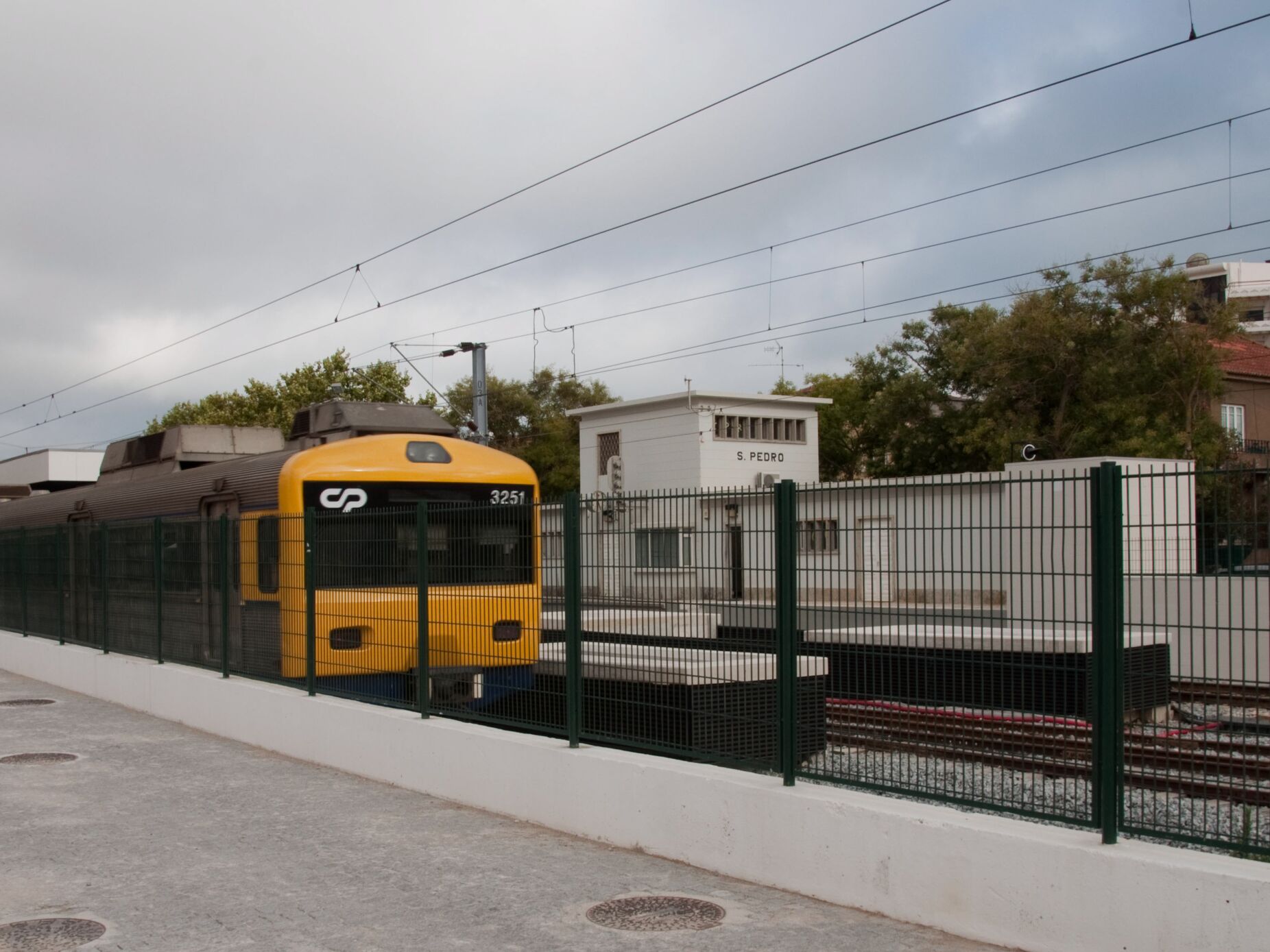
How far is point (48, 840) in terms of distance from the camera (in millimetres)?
7883

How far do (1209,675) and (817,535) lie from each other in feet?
6.63

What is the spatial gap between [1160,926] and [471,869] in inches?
145

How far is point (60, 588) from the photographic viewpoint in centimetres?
1830

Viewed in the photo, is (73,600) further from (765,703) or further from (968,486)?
(968,486)

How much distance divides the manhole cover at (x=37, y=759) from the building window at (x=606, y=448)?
43.4 m

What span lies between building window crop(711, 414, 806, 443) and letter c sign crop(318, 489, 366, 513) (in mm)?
38879

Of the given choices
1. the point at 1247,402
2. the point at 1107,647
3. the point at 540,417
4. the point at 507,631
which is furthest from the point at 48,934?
the point at 540,417

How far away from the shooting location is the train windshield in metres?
8.72

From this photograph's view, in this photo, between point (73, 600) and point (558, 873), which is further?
point (73, 600)

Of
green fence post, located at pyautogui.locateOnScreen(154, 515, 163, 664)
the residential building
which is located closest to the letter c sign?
green fence post, located at pyautogui.locateOnScreen(154, 515, 163, 664)

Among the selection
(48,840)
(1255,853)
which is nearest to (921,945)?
(1255,853)

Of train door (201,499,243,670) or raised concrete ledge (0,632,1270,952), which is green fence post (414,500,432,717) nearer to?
raised concrete ledge (0,632,1270,952)

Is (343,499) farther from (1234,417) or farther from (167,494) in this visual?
(1234,417)

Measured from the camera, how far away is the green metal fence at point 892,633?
507cm
